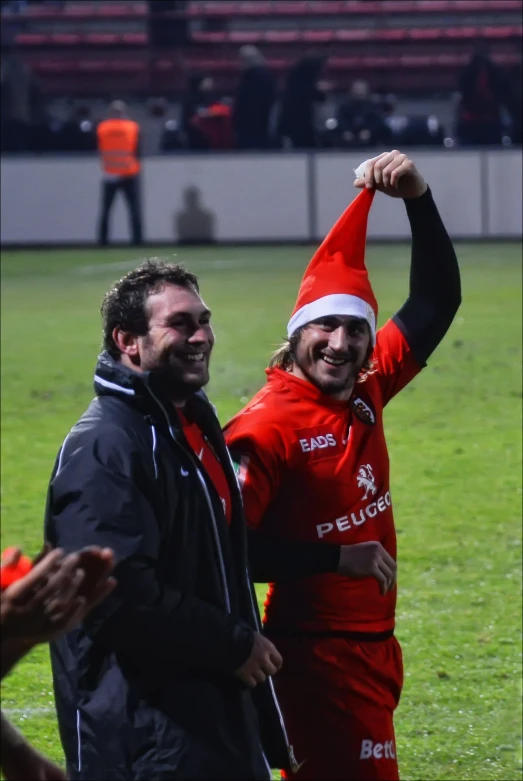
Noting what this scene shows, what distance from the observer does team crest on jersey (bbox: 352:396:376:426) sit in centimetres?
389

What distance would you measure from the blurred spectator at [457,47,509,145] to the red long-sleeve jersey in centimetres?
1866

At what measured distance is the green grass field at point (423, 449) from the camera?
577cm

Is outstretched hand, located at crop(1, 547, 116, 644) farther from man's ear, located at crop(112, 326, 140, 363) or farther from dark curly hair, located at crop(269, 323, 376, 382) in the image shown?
dark curly hair, located at crop(269, 323, 376, 382)

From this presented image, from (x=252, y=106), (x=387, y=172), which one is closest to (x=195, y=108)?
(x=252, y=106)

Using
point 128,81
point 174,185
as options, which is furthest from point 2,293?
point 128,81

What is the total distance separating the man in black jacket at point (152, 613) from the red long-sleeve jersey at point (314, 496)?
0.58 meters

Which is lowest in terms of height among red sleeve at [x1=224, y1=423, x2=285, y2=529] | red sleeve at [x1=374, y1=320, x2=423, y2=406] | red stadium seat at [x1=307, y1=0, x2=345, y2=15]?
red sleeve at [x1=224, y1=423, x2=285, y2=529]

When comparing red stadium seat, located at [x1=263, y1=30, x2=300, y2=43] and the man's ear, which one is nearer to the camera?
the man's ear

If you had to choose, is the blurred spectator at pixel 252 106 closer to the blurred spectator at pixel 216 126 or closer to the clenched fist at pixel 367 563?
the blurred spectator at pixel 216 126

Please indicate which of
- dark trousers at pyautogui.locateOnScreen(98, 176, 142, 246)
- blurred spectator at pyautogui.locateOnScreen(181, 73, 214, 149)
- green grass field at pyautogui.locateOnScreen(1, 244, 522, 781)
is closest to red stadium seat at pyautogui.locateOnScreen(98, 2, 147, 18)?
blurred spectator at pyautogui.locateOnScreen(181, 73, 214, 149)

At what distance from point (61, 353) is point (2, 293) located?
13.6 feet

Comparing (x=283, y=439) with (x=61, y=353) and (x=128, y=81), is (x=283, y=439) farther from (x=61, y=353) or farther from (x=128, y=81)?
(x=128, y=81)

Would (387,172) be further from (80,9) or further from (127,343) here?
(80,9)

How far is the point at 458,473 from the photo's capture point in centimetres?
941
